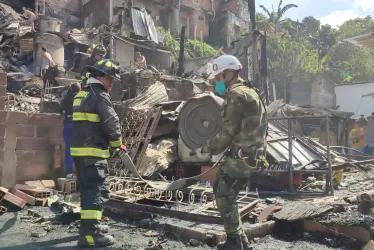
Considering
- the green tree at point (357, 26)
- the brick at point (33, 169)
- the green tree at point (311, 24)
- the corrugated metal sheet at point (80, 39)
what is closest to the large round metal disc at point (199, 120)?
the brick at point (33, 169)

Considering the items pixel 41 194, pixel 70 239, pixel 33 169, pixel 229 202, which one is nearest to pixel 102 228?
pixel 70 239

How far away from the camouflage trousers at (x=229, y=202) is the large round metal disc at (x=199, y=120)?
321 cm

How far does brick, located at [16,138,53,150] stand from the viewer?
5547mm

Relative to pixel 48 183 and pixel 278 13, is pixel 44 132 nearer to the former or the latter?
pixel 48 183

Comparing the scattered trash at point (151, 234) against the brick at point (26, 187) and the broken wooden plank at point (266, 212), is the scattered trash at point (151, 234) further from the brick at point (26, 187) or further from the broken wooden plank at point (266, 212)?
the brick at point (26, 187)

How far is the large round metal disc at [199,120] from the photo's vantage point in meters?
6.55

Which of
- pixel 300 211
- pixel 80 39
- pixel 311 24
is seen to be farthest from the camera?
pixel 311 24

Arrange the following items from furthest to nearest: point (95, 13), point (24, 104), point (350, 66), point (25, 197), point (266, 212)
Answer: point (350, 66)
point (95, 13)
point (24, 104)
point (25, 197)
point (266, 212)

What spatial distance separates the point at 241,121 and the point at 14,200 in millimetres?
3352

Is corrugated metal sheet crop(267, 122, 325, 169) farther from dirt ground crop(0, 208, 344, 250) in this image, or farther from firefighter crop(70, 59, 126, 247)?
firefighter crop(70, 59, 126, 247)

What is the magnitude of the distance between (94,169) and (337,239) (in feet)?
9.07

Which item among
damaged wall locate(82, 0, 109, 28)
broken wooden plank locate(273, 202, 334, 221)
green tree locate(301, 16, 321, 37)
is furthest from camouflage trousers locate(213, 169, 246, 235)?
green tree locate(301, 16, 321, 37)

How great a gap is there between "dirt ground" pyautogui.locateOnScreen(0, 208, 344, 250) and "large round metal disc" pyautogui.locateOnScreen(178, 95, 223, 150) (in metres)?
2.76

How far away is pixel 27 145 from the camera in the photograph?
563cm
